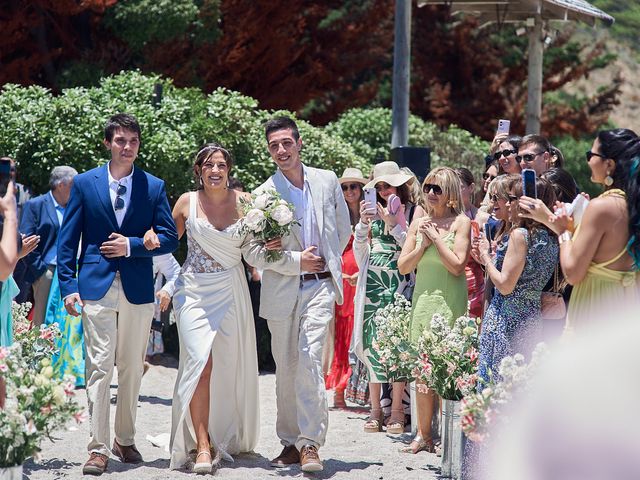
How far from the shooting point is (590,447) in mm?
4766

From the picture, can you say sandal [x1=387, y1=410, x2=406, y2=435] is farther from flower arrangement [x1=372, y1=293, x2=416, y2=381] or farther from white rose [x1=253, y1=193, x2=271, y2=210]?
white rose [x1=253, y1=193, x2=271, y2=210]

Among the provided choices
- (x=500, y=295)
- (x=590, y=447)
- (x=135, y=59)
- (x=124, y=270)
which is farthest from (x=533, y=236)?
(x=135, y=59)

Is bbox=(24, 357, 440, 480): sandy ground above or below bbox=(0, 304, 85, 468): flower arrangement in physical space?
below

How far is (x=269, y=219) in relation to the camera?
702cm

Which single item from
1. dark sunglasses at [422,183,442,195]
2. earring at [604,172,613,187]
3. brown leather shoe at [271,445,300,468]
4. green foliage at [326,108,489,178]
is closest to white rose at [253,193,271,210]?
dark sunglasses at [422,183,442,195]

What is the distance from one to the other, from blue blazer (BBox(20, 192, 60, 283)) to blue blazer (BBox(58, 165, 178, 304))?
2.80 metres

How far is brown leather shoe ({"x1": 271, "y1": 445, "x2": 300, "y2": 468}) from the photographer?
7195 mm

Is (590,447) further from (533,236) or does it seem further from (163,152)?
(163,152)

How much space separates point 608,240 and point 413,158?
5.43m

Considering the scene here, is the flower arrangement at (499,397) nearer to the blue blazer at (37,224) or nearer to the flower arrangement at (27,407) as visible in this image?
the flower arrangement at (27,407)

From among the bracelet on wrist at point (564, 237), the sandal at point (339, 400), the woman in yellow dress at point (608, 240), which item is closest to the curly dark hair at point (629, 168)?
the woman in yellow dress at point (608, 240)

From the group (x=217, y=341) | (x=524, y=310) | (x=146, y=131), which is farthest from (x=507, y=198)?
(x=146, y=131)

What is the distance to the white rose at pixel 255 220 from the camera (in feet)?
22.9

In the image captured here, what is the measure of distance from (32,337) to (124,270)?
33.1 inches
